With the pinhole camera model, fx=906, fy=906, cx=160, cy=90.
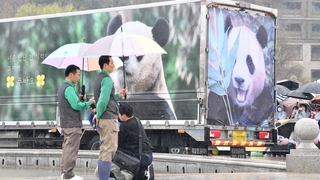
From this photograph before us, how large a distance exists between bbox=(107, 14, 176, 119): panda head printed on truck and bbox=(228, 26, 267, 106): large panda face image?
1.49 m

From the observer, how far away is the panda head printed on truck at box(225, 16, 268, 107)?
20217 millimetres

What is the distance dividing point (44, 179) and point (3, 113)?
1080cm

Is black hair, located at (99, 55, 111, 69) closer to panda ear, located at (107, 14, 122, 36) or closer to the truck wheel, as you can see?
panda ear, located at (107, 14, 122, 36)

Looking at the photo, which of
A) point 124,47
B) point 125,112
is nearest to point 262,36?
point 124,47

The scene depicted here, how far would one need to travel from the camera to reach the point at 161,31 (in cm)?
2047

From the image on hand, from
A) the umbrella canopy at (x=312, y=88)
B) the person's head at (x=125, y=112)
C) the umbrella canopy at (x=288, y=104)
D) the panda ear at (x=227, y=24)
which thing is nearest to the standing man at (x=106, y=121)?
the person's head at (x=125, y=112)

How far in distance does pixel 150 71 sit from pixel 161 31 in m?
0.96

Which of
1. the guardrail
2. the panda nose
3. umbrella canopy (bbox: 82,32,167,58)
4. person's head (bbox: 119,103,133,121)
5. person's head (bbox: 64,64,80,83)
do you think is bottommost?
the guardrail

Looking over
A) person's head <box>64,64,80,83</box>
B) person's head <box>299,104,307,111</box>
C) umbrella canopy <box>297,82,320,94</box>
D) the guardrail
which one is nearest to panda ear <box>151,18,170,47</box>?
the guardrail

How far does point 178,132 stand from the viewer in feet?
66.4

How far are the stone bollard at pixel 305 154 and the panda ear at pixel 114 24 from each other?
654 centimetres

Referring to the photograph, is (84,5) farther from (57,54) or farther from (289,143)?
(57,54)

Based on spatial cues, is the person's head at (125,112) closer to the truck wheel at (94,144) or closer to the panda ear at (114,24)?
the panda ear at (114,24)

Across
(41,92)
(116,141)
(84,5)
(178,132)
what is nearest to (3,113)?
(41,92)
